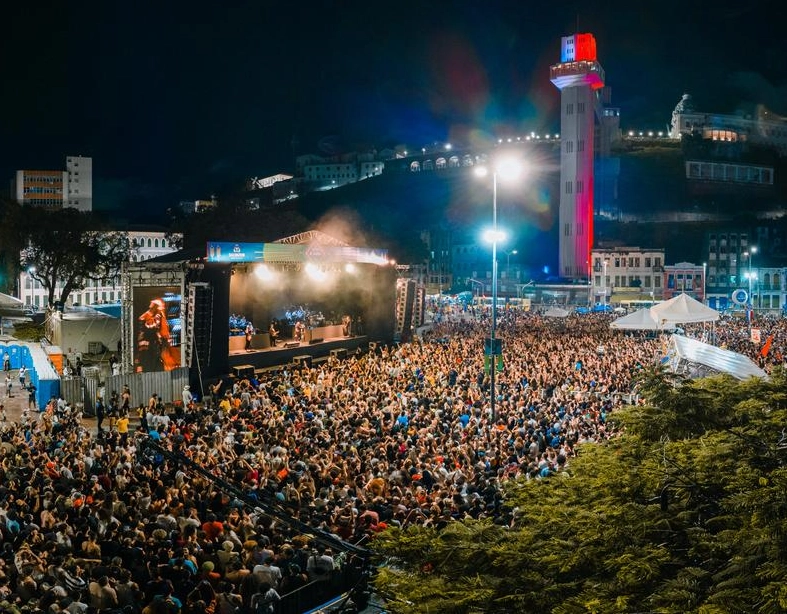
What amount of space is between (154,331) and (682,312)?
59.7 ft

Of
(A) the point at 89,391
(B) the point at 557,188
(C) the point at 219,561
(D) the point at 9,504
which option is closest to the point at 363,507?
(C) the point at 219,561

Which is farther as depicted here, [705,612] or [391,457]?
[391,457]

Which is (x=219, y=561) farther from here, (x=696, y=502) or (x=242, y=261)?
(x=242, y=261)

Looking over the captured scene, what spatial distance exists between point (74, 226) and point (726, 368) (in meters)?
49.0

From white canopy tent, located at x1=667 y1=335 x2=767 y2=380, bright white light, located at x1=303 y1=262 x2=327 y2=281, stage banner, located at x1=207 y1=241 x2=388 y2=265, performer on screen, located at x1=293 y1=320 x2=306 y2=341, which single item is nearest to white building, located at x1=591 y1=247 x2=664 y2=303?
bright white light, located at x1=303 y1=262 x2=327 y2=281

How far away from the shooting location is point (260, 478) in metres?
11.7

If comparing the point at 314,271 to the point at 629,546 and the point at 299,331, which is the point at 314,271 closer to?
the point at 299,331

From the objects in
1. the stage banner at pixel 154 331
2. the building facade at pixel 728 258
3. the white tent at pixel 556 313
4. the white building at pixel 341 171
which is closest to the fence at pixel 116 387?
the stage banner at pixel 154 331

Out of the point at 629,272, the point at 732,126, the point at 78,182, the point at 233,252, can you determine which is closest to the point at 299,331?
the point at 233,252

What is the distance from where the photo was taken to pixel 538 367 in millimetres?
23312

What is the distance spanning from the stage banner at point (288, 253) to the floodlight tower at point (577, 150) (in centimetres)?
5801

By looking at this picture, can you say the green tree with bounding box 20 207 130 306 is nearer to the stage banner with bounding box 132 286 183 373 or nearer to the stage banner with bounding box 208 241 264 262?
the stage banner with bounding box 208 241 264 262

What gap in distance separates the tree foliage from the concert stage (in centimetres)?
2224

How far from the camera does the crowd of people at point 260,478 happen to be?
771cm
